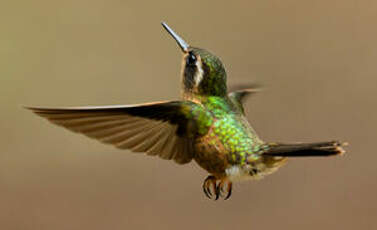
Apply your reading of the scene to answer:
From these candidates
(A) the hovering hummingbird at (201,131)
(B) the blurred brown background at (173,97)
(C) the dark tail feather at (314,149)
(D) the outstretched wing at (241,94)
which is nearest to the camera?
(C) the dark tail feather at (314,149)

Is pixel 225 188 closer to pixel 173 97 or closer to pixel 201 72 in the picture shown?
pixel 201 72

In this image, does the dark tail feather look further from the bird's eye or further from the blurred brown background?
the blurred brown background

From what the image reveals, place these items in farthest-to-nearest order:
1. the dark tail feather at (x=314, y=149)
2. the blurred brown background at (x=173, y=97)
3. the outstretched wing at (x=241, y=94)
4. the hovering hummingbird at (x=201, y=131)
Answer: the blurred brown background at (x=173, y=97), the outstretched wing at (x=241, y=94), the hovering hummingbird at (x=201, y=131), the dark tail feather at (x=314, y=149)

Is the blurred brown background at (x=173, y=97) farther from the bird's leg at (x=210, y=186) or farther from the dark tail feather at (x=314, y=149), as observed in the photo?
the dark tail feather at (x=314, y=149)

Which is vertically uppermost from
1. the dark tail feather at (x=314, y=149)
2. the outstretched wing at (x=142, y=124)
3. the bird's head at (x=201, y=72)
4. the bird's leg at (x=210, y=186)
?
the bird's head at (x=201, y=72)

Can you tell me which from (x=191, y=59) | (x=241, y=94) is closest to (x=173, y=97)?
(x=241, y=94)

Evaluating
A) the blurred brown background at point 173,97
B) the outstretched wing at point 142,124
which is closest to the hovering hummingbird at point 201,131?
the outstretched wing at point 142,124

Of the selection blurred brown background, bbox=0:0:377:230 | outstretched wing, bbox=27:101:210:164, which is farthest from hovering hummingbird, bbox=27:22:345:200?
blurred brown background, bbox=0:0:377:230

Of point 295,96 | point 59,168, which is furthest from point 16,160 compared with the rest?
point 295,96
